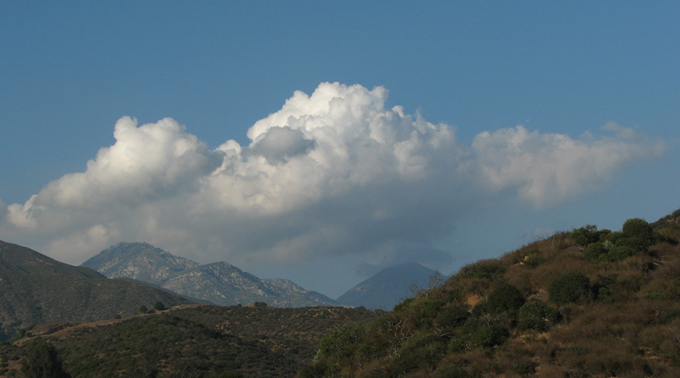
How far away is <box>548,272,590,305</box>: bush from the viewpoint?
24922mm

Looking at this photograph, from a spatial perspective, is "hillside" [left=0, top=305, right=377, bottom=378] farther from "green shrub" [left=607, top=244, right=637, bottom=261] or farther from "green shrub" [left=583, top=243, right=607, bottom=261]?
"green shrub" [left=607, top=244, right=637, bottom=261]

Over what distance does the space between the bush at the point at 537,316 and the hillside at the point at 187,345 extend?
1194 inches

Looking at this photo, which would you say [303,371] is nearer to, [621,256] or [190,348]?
[621,256]

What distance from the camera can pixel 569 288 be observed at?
82.2 ft

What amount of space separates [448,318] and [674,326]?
10.3m

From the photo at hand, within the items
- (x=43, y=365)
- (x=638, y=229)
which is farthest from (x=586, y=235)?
(x=43, y=365)

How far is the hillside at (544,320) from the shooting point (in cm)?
2012

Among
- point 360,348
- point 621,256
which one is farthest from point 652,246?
point 360,348

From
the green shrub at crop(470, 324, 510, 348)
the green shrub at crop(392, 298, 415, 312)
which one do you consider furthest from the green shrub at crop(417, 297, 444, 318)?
the green shrub at crop(470, 324, 510, 348)

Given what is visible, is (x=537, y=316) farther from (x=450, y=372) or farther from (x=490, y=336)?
(x=450, y=372)

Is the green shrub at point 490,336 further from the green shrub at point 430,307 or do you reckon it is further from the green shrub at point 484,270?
the green shrub at point 484,270

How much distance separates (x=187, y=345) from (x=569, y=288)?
6231 centimetres

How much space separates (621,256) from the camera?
28422 mm

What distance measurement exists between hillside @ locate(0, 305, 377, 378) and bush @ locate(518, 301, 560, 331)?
3033 centimetres
